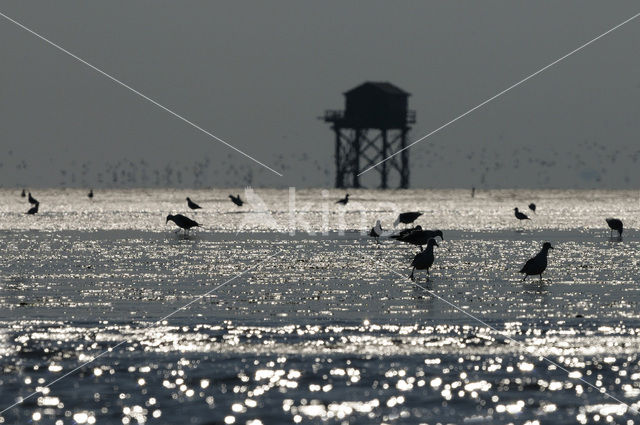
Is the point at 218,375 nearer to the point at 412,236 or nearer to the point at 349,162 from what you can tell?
the point at 412,236

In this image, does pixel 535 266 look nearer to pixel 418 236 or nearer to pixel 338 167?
pixel 418 236

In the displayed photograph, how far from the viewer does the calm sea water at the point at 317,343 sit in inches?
552

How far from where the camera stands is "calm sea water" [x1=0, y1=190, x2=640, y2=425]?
14023mm

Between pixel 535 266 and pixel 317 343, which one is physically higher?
pixel 535 266

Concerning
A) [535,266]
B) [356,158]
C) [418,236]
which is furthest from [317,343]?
[356,158]

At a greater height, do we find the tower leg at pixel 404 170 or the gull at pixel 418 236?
the tower leg at pixel 404 170

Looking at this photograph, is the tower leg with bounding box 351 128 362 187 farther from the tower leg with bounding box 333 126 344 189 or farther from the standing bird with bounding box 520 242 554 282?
the standing bird with bounding box 520 242 554 282

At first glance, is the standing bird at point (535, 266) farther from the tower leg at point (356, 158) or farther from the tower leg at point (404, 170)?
the tower leg at point (404, 170)

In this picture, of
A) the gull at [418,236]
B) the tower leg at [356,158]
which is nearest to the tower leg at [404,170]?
the tower leg at [356,158]

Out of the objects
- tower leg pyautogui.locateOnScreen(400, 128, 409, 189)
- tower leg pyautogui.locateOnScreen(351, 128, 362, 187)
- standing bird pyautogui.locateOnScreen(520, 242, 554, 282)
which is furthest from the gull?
tower leg pyautogui.locateOnScreen(400, 128, 409, 189)

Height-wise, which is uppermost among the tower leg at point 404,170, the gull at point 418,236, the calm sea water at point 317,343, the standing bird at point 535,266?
the tower leg at point 404,170

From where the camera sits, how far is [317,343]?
60.5ft

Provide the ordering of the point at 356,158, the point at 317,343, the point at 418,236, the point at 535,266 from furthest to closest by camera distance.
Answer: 1. the point at 356,158
2. the point at 418,236
3. the point at 535,266
4. the point at 317,343

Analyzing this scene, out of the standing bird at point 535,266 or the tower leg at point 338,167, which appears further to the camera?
the tower leg at point 338,167
